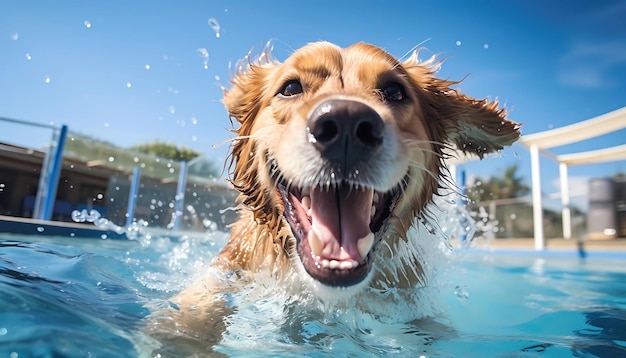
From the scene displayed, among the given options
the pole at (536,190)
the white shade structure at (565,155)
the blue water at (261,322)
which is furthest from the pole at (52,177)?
the pole at (536,190)

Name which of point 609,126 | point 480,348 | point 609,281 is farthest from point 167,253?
point 609,126

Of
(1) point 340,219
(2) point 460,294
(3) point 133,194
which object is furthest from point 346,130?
(3) point 133,194

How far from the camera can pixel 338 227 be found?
2189 millimetres

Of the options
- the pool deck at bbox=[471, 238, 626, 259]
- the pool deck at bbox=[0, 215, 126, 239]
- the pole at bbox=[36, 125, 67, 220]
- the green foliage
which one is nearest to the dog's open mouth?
the pool deck at bbox=[0, 215, 126, 239]

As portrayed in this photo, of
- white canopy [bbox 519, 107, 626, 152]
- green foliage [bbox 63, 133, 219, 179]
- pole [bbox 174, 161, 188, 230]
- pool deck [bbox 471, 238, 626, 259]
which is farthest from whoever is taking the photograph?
pole [bbox 174, 161, 188, 230]

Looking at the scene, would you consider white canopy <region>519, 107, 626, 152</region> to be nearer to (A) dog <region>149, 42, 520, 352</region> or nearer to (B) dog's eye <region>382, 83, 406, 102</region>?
(A) dog <region>149, 42, 520, 352</region>

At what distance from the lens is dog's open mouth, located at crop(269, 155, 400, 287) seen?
210 centimetres

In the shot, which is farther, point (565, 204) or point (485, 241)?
point (485, 241)

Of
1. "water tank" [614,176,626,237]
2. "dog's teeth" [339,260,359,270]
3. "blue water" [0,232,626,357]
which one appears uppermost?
"water tank" [614,176,626,237]

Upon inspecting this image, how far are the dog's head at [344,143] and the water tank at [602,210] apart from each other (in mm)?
8932

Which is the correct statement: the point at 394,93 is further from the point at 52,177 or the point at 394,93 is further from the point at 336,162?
the point at 52,177

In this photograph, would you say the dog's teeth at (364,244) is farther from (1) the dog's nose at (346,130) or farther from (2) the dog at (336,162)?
(1) the dog's nose at (346,130)

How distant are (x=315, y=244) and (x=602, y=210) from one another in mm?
10774

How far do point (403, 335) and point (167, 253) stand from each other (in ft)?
12.3
